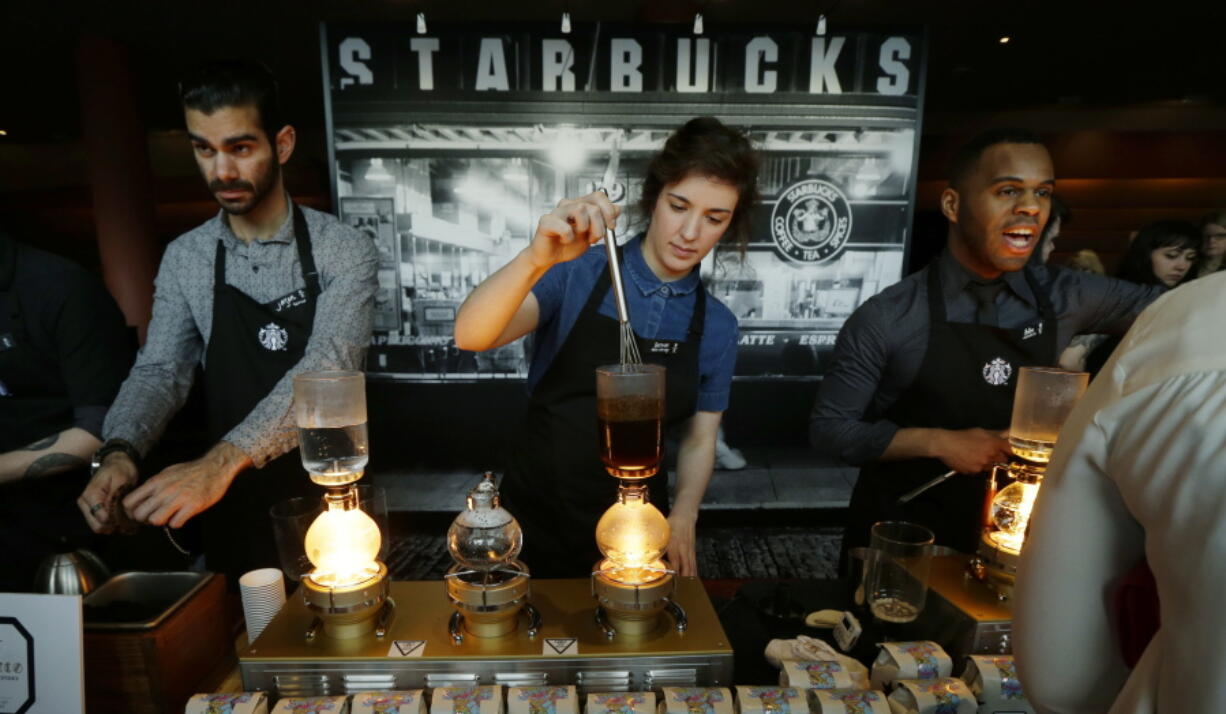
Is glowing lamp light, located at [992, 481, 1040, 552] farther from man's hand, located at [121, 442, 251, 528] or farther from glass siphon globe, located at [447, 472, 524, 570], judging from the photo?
man's hand, located at [121, 442, 251, 528]

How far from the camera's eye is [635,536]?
120 centimetres

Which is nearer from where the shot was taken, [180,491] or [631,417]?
[631,417]

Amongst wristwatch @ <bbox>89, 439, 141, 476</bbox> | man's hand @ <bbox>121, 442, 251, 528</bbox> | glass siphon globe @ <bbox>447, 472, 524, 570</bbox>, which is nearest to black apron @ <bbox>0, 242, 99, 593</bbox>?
wristwatch @ <bbox>89, 439, 141, 476</bbox>

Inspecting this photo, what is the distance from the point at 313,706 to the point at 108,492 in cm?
83

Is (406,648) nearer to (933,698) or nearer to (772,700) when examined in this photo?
(772,700)

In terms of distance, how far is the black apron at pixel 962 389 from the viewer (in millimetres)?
1978

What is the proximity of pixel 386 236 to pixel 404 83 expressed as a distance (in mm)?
926

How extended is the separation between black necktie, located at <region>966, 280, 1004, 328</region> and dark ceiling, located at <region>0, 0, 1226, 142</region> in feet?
7.61

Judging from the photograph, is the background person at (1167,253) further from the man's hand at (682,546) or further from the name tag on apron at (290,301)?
the name tag on apron at (290,301)

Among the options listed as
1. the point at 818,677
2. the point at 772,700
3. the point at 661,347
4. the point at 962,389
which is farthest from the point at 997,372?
the point at 772,700

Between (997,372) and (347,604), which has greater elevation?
(997,372)

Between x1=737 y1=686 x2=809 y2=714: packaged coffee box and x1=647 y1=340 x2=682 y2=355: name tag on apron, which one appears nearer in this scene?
x1=737 y1=686 x2=809 y2=714: packaged coffee box

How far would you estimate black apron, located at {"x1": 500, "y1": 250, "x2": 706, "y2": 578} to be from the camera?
Result: 188cm

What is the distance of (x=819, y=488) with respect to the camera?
478 centimetres
